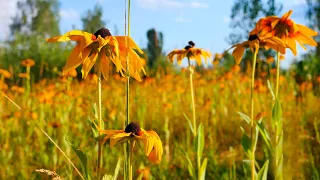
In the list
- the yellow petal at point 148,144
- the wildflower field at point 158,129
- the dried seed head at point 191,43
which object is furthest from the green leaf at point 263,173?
the dried seed head at point 191,43

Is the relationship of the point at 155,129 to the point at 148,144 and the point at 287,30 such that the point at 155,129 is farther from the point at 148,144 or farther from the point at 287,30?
the point at 148,144

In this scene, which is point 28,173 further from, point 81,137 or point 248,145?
point 248,145

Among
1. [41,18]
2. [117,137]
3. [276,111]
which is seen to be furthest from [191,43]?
[41,18]

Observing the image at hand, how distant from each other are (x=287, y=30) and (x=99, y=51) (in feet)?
2.72

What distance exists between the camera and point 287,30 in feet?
4.97

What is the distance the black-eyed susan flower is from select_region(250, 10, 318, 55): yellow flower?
2.19ft

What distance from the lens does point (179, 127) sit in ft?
11.1

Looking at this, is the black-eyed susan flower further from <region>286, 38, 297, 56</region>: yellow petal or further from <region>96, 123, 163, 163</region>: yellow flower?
<region>286, 38, 297, 56</region>: yellow petal

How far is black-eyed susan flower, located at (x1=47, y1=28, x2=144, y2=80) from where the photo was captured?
93 centimetres

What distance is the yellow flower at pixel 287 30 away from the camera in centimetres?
149

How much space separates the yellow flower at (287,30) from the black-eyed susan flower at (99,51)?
26.3 inches

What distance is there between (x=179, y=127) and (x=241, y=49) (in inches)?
77.3

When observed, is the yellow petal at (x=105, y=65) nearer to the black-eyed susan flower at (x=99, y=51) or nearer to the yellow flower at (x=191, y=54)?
the black-eyed susan flower at (x=99, y=51)

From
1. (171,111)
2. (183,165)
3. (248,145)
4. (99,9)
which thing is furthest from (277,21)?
(99,9)
